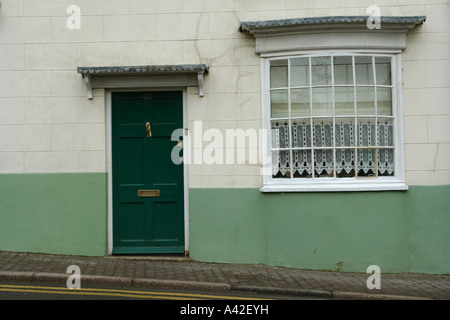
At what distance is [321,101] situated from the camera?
7.96m

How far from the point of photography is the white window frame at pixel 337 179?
7762mm

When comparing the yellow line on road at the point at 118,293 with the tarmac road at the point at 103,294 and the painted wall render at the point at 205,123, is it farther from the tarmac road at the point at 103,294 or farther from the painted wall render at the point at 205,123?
the painted wall render at the point at 205,123

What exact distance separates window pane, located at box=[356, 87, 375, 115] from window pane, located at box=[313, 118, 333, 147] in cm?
56

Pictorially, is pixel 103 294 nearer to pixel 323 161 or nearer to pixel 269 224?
A: pixel 269 224

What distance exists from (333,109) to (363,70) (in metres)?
0.84

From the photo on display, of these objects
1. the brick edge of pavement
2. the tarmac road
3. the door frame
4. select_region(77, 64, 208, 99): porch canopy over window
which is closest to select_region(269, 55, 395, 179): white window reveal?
select_region(77, 64, 208, 99): porch canopy over window

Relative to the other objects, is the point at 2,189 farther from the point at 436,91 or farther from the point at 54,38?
the point at 436,91

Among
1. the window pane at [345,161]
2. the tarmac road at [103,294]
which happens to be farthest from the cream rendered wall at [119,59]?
the tarmac road at [103,294]

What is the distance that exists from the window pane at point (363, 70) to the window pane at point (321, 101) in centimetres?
54

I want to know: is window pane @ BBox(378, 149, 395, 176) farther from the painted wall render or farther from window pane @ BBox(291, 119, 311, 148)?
window pane @ BBox(291, 119, 311, 148)

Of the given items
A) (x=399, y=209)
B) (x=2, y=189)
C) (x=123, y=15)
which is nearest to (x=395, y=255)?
(x=399, y=209)

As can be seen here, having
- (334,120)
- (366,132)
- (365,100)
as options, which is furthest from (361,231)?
(365,100)

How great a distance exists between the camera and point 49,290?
6363 millimetres
